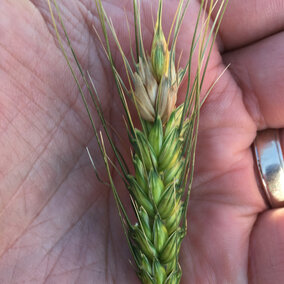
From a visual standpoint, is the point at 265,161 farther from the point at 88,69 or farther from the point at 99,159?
the point at 88,69

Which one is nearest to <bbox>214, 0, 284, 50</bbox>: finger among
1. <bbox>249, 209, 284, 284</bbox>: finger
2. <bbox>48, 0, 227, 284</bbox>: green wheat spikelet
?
<bbox>48, 0, 227, 284</bbox>: green wheat spikelet

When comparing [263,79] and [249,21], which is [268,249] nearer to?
[263,79]

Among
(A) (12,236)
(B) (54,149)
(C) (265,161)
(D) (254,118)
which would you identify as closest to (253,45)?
(D) (254,118)

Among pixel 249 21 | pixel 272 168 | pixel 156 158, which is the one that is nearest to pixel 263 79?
pixel 249 21

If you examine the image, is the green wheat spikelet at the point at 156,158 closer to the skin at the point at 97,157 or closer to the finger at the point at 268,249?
the skin at the point at 97,157

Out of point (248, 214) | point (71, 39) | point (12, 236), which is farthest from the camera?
point (248, 214)

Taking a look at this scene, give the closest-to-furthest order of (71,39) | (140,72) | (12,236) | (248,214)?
(140,72) < (12,236) < (71,39) < (248,214)

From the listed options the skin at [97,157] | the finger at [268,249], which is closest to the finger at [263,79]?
the skin at [97,157]
